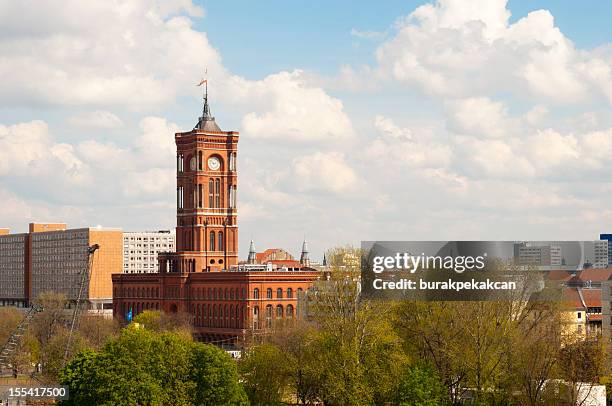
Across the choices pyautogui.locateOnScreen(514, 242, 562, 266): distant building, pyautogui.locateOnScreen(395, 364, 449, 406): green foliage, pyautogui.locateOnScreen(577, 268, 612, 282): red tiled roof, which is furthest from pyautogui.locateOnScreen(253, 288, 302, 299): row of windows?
pyautogui.locateOnScreen(395, 364, 449, 406): green foliage

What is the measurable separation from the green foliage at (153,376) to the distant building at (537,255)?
Result: 91.1 feet

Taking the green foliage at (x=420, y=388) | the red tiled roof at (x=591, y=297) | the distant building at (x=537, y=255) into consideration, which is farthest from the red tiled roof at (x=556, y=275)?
the red tiled roof at (x=591, y=297)

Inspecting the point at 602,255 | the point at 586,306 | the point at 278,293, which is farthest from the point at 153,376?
the point at 278,293

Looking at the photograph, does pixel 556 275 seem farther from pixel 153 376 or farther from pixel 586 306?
pixel 586 306

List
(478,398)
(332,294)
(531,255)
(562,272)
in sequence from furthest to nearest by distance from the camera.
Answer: (562,272), (531,255), (332,294), (478,398)

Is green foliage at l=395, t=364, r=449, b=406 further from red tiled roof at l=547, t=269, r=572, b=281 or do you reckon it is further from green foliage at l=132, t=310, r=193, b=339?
green foliage at l=132, t=310, r=193, b=339

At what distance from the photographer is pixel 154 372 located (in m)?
93.3

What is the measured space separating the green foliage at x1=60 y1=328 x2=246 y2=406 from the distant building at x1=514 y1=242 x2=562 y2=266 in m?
27.8

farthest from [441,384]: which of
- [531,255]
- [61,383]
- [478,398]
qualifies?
[61,383]

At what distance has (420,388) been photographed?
87125 mm

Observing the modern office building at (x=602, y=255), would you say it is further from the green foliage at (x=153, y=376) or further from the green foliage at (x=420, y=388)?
the green foliage at (x=153, y=376)

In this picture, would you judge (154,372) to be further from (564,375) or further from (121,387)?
(564,375)

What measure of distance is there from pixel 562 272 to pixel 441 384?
129 ft

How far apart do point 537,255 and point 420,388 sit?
26963 millimetres
